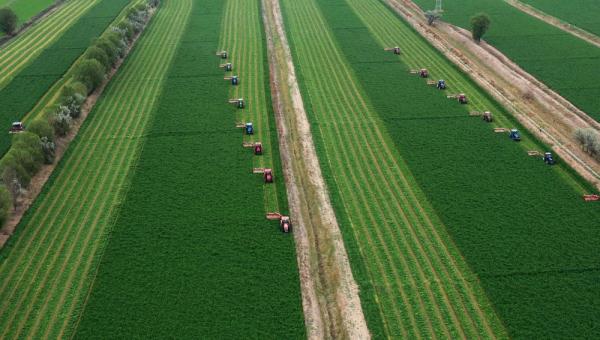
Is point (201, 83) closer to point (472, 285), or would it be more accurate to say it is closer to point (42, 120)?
point (42, 120)

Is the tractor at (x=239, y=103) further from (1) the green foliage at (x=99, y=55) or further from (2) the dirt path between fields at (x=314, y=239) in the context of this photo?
(1) the green foliage at (x=99, y=55)

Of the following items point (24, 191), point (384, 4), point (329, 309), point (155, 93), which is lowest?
point (329, 309)

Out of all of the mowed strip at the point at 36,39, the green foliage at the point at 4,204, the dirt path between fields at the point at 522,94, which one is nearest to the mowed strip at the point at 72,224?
the green foliage at the point at 4,204

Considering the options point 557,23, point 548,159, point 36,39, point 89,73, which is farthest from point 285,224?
point 557,23

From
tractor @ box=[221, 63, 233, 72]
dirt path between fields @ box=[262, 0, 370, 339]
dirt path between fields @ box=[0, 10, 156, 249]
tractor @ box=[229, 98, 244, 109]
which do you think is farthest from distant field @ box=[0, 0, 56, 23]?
dirt path between fields @ box=[262, 0, 370, 339]

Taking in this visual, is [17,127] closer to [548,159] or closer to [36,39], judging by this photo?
[36,39]

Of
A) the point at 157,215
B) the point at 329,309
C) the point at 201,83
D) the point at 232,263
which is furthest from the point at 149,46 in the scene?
the point at 329,309
